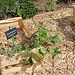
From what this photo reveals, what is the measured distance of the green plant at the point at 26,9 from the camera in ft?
13.4

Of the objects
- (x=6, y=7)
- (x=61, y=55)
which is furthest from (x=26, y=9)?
(x=61, y=55)

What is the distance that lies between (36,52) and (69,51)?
37.3 inches

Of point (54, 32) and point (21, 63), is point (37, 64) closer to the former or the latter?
point (21, 63)

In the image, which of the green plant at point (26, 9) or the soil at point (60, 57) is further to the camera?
the green plant at point (26, 9)

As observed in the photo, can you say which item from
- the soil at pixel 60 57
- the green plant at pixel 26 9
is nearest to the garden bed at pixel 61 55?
the soil at pixel 60 57

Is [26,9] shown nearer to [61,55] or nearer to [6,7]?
[6,7]

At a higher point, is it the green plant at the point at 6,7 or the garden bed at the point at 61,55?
the green plant at the point at 6,7

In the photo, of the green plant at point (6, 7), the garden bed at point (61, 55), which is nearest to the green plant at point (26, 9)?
the green plant at point (6, 7)

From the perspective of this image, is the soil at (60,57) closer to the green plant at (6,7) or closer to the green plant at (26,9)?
the green plant at (26,9)

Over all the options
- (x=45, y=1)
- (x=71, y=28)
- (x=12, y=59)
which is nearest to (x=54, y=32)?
(x=71, y=28)

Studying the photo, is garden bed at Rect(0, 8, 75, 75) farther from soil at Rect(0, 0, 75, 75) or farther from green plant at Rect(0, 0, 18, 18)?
green plant at Rect(0, 0, 18, 18)

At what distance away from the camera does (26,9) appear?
417cm

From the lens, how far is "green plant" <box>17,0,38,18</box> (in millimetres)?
4099

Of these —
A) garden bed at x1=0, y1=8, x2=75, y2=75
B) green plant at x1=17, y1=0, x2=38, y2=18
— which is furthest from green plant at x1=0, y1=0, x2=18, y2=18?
garden bed at x1=0, y1=8, x2=75, y2=75
